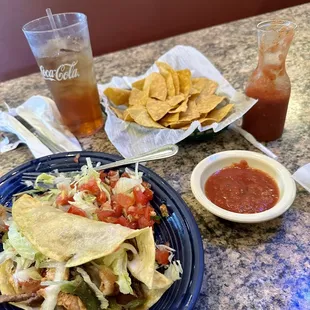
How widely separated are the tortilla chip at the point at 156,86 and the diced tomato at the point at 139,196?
1.34ft

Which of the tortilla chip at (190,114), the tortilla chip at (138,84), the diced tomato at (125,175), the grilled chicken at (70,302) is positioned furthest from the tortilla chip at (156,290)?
the tortilla chip at (138,84)

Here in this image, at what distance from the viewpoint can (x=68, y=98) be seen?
115 cm

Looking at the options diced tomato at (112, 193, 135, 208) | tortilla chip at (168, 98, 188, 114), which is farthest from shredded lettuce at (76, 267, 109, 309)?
tortilla chip at (168, 98, 188, 114)

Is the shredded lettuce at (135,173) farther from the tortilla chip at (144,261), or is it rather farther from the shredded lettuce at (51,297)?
the shredded lettuce at (51,297)

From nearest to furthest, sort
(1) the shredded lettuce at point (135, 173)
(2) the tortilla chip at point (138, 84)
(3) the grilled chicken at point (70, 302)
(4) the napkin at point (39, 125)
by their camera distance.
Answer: (3) the grilled chicken at point (70, 302) < (1) the shredded lettuce at point (135, 173) < (4) the napkin at point (39, 125) < (2) the tortilla chip at point (138, 84)

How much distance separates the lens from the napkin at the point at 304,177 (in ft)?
2.92

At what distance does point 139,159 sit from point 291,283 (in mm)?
461

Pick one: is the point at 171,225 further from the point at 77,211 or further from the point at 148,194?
the point at 77,211

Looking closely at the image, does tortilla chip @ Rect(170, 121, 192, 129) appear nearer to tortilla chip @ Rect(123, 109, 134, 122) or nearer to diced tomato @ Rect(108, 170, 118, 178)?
tortilla chip @ Rect(123, 109, 134, 122)

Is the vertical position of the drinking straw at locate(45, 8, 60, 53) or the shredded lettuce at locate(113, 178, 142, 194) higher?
the drinking straw at locate(45, 8, 60, 53)

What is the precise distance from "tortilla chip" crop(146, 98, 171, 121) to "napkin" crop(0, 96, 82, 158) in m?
0.26

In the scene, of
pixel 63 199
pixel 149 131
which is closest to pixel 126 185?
pixel 63 199

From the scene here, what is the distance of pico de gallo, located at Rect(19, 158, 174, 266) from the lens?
0.83 metres

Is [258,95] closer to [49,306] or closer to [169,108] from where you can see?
[169,108]
